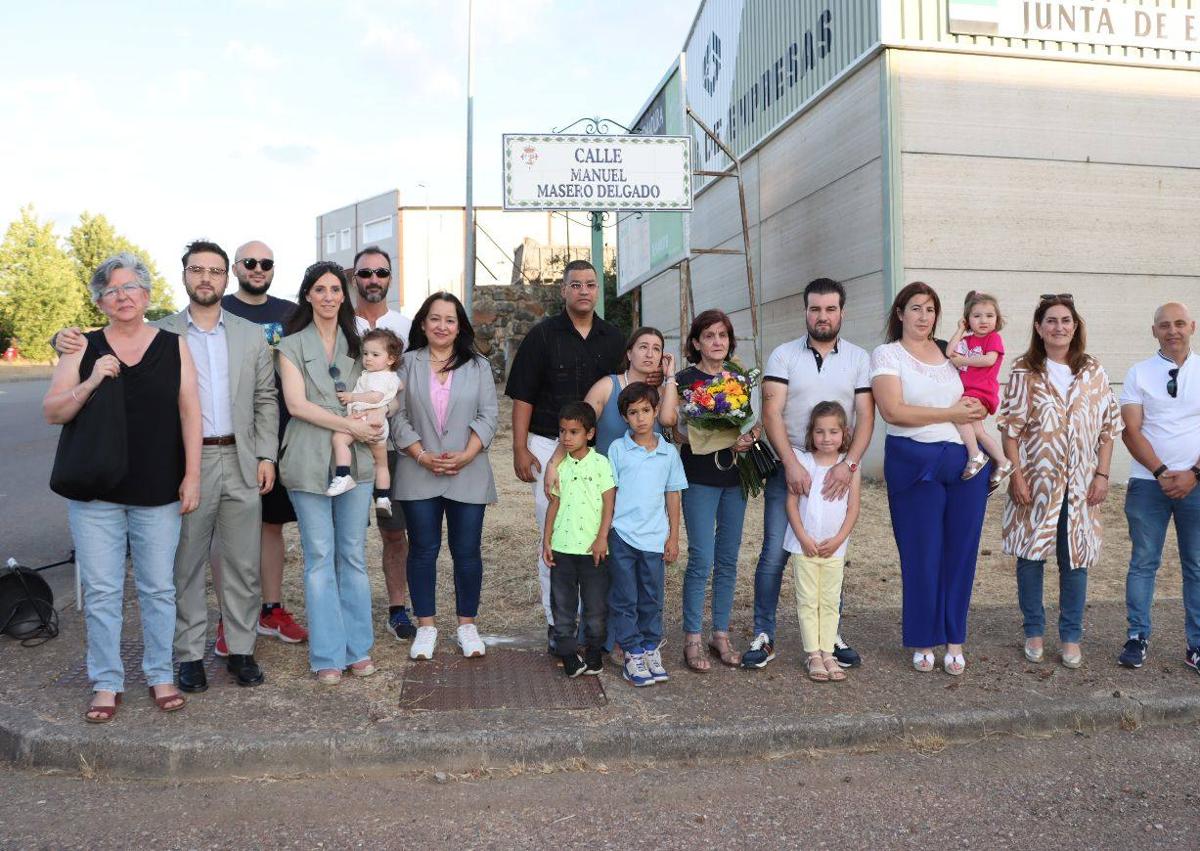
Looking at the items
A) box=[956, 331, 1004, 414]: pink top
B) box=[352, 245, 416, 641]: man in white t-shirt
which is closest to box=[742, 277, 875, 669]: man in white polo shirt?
box=[956, 331, 1004, 414]: pink top

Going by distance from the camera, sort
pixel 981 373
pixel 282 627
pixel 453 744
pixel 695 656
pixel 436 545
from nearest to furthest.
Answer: pixel 453 744
pixel 695 656
pixel 436 545
pixel 981 373
pixel 282 627

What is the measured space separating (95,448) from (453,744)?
6.39ft

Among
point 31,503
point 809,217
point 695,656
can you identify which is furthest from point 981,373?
point 31,503

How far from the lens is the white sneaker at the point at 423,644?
499 centimetres

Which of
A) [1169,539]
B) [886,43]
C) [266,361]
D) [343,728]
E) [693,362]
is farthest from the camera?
[886,43]

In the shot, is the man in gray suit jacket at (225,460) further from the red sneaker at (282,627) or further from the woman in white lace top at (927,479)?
the woman in white lace top at (927,479)

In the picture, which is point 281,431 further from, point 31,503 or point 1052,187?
point 1052,187

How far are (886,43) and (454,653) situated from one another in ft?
27.2

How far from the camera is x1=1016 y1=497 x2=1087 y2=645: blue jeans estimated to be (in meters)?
4.98

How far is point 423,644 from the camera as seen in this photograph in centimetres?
501

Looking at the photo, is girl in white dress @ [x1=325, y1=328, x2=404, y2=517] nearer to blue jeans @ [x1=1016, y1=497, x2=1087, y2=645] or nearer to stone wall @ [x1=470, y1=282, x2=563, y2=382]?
blue jeans @ [x1=1016, y1=497, x2=1087, y2=645]

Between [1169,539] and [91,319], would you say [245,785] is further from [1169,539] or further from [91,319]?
[91,319]

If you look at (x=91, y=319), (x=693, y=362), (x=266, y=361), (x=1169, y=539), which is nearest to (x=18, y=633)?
(x=266, y=361)

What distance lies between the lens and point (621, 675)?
15.7ft
